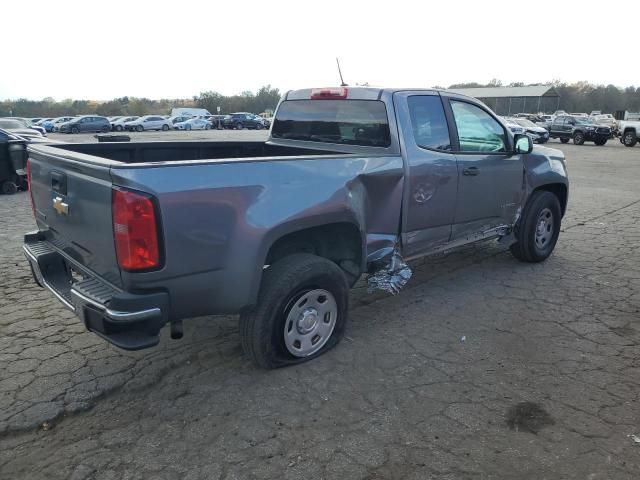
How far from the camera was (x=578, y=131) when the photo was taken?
2948 centimetres

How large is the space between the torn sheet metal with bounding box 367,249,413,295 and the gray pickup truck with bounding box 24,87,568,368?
1 cm

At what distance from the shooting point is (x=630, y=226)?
8.06 m

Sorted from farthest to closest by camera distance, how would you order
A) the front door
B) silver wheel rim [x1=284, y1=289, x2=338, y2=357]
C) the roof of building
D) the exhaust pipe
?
1. the roof of building
2. the front door
3. silver wheel rim [x1=284, y1=289, x2=338, y2=357]
4. the exhaust pipe

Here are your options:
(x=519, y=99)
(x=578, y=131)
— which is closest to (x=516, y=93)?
(x=519, y=99)

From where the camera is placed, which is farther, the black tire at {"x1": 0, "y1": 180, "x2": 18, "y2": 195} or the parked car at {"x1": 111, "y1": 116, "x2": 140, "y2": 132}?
the parked car at {"x1": 111, "y1": 116, "x2": 140, "y2": 132}

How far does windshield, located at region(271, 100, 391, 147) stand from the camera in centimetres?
426

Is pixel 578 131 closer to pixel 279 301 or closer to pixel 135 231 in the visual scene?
pixel 279 301

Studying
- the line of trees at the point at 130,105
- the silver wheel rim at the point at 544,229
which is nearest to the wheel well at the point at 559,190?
the silver wheel rim at the point at 544,229

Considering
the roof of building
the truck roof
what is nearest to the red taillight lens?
the truck roof

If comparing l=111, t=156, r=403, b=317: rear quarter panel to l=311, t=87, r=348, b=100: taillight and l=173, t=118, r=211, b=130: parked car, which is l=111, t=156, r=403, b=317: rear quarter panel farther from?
l=173, t=118, r=211, b=130: parked car

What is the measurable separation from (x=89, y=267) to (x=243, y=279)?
0.96 meters

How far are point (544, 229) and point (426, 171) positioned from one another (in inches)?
101

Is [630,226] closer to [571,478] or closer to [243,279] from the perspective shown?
[571,478]

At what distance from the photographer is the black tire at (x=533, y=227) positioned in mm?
5723
